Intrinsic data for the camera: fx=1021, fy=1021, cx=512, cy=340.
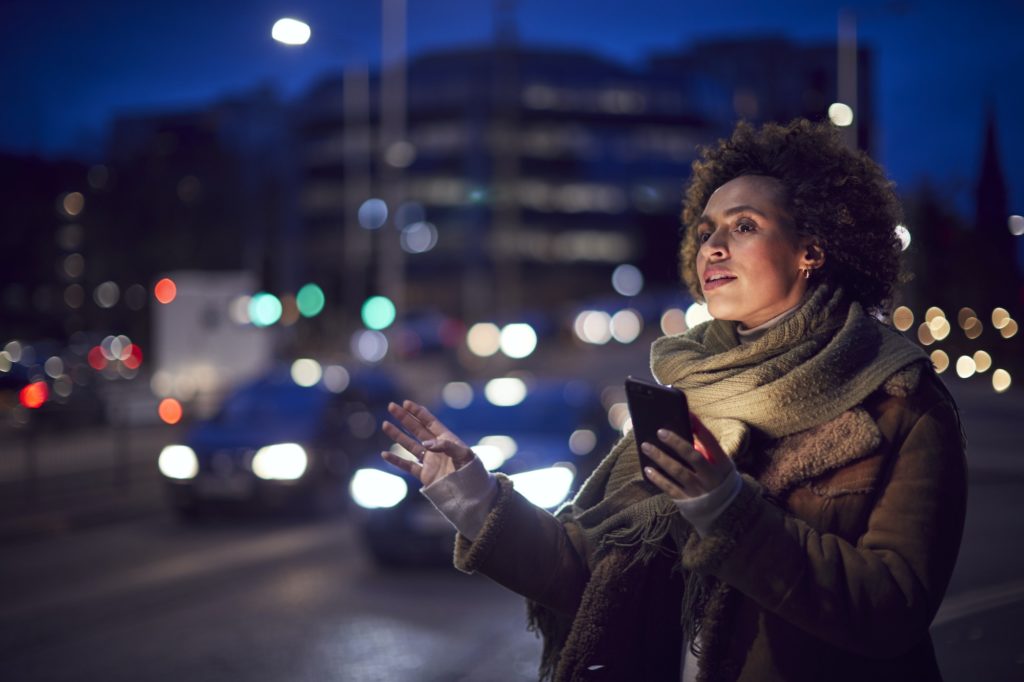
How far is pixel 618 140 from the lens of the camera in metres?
85.1

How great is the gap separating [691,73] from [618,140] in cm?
862

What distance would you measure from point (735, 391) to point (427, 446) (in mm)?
709

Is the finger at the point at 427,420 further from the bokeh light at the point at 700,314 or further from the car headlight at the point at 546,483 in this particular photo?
the car headlight at the point at 546,483

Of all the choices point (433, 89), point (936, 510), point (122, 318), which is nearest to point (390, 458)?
point (936, 510)

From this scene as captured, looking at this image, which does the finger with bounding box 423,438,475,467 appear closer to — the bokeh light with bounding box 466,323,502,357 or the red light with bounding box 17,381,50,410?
the red light with bounding box 17,381,50,410

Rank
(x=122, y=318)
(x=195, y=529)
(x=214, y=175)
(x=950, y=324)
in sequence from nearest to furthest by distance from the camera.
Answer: (x=950, y=324) < (x=195, y=529) < (x=122, y=318) < (x=214, y=175)

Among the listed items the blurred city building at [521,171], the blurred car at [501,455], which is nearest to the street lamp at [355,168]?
the blurred city building at [521,171]

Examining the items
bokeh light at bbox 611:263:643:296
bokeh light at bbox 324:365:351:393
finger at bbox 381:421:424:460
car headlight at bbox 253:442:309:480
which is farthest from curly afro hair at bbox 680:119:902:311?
bokeh light at bbox 611:263:643:296

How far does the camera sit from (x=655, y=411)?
1.85 meters

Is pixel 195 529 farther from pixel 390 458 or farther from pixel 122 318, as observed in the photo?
pixel 122 318

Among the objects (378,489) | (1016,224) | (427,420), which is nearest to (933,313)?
(1016,224)

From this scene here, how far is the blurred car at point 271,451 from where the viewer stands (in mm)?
12078

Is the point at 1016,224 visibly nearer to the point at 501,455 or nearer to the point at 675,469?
the point at 501,455

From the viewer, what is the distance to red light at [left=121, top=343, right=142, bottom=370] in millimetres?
38559
